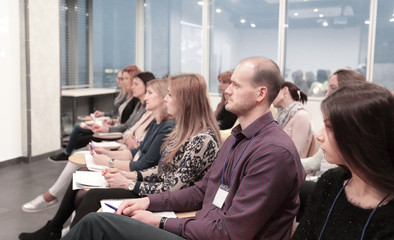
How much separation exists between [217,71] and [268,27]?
4.15 ft

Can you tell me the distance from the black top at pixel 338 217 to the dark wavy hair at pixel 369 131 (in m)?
0.09

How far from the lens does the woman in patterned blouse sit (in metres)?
2.10

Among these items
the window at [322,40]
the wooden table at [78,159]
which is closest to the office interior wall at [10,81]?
the wooden table at [78,159]

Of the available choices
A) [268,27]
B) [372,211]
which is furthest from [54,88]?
[372,211]

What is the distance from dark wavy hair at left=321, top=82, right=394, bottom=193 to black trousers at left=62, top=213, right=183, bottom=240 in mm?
782

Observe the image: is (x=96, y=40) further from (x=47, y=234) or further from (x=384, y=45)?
(x=47, y=234)

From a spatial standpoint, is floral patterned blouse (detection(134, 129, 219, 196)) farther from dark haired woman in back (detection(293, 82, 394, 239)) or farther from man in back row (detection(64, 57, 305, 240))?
dark haired woman in back (detection(293, 82, 394, 239))

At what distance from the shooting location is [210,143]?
83.5 inches

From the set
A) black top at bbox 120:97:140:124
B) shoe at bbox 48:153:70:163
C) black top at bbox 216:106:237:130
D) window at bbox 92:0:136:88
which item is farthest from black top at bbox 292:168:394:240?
window at bbox 92:0:136:88

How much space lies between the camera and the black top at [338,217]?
1.14m

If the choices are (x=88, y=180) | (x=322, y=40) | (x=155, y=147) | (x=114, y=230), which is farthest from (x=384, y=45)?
(x=114, y=230)

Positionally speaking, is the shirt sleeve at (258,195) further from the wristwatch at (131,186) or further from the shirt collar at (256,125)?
the wristwatch at (131,186)

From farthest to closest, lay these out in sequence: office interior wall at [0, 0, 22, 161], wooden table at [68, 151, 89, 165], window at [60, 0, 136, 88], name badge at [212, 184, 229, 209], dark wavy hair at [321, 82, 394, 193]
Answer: window at [60, 0, 136, 88], office interior wall at [0, 0, 22, 161], wooden table at [68, 151, 89, 165], name badge at [212, 184, 229, 209], dark wavy hair at [321, 82, 394, 193]

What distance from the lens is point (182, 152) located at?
2.26m
